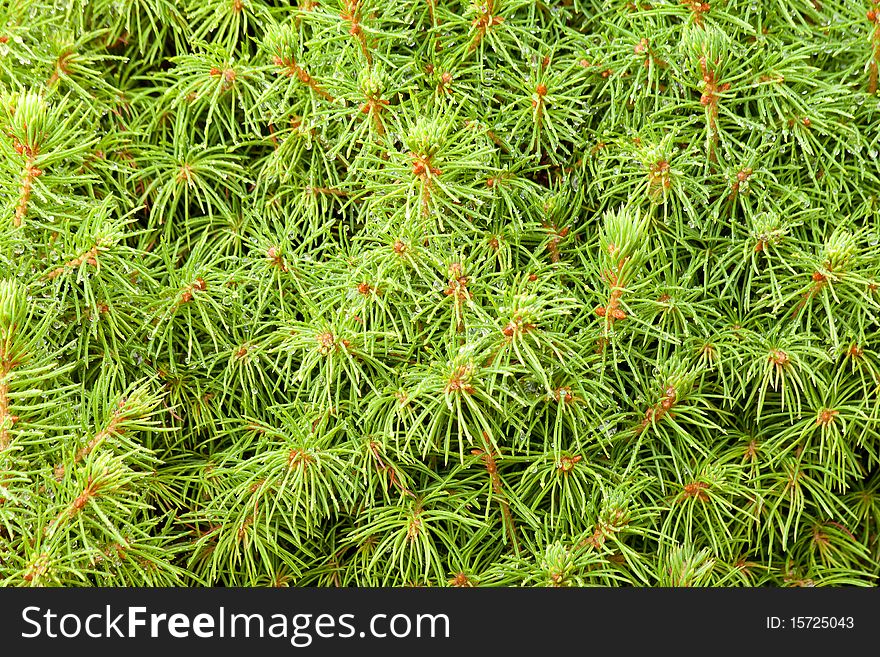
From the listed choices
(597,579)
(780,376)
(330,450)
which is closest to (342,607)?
(330,450)

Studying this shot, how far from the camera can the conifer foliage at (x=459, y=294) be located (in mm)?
975

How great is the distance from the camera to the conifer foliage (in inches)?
38.4

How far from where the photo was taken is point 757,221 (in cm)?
104

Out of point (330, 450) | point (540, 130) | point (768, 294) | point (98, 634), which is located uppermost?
point (540, 130)

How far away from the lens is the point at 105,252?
Answer: 0.98m

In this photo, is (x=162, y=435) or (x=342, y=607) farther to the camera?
(x=162, y=435)

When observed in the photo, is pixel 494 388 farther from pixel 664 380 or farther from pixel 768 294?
pixel 768 294

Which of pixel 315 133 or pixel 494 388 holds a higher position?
pixel 315 133

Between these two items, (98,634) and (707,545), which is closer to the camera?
(98,634)

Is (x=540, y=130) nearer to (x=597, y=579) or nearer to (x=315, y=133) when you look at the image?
(x=315, y=133)

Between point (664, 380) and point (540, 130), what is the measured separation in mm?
344

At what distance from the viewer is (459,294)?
996 mm

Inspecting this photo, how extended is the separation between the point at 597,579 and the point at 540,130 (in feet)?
1.78

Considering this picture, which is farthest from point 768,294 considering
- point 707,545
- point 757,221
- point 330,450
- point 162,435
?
point 162,435
